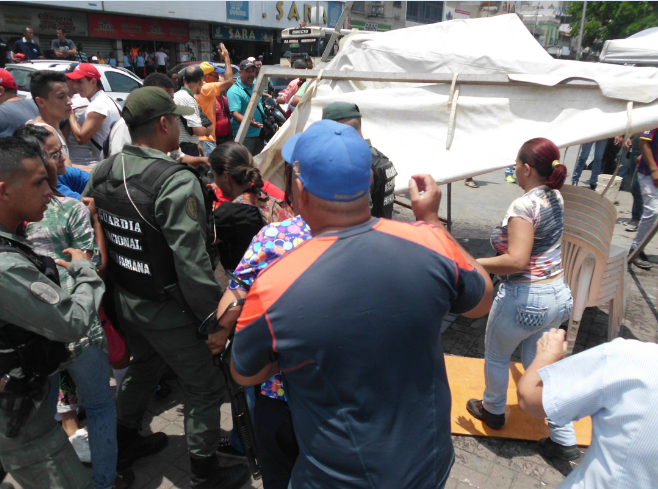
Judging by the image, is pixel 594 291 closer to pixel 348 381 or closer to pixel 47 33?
pixel 348 381

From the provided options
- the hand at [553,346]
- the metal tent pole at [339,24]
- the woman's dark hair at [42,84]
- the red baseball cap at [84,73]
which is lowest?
the hand at [553,346]

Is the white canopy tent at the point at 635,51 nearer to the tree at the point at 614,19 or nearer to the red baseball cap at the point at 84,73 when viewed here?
the red baseball cap at the point at 84,73

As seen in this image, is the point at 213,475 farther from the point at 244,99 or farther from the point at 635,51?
the point at 635,51

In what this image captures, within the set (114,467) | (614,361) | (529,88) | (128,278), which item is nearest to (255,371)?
(614,361)

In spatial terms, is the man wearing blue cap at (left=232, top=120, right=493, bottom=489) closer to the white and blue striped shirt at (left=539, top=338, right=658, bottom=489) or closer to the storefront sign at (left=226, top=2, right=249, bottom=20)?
the white and blue striped shirt at (left=539, top=338, right=658, bottom=489)

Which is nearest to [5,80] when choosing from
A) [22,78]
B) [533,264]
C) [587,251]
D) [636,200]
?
[533,264]

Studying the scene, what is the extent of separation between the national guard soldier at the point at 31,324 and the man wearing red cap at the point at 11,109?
2.48 meters

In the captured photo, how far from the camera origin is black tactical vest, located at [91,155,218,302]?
215 cm

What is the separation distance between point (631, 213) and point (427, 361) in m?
8.17

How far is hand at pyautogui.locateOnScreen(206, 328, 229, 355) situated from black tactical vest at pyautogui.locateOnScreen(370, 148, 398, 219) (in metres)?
1.45

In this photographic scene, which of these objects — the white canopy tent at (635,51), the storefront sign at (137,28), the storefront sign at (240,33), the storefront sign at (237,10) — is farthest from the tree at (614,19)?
the storefront sign at (137,28)

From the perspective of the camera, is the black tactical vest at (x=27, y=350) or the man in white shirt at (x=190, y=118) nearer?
the black tactical vest at (x=27, y=350)

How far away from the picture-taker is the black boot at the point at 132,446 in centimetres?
268

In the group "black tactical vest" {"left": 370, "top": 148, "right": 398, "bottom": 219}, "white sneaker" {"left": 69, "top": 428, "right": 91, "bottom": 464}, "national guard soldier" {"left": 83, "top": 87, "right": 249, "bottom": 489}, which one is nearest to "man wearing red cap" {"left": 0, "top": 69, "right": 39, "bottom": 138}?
"national guard soldier" {"left": 83, "top": 87, "right": 249, "bottom": 489}
